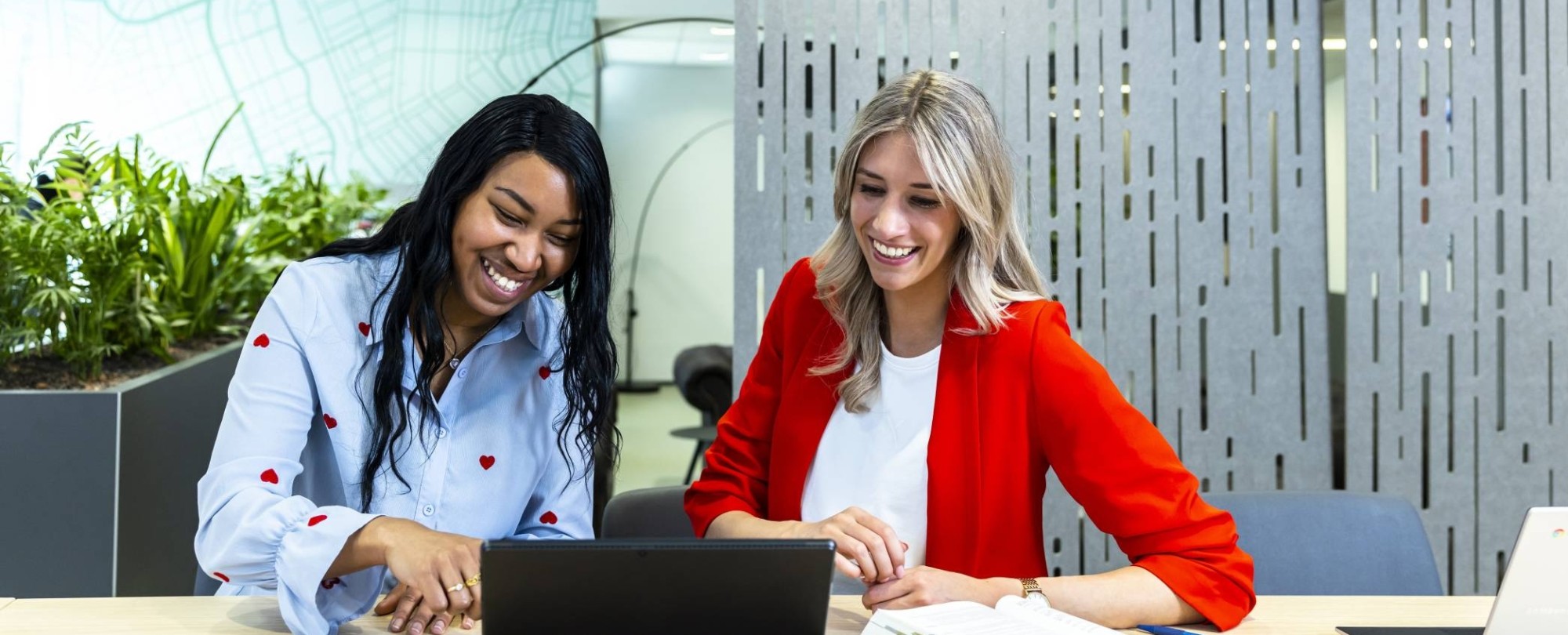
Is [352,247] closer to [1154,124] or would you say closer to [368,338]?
[368,338]

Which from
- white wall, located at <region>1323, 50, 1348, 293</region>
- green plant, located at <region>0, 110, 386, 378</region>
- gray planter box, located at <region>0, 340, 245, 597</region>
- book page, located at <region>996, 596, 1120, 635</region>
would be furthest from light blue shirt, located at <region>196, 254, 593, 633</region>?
white wall, located at <region>1323, 50, 1348, 293</region>

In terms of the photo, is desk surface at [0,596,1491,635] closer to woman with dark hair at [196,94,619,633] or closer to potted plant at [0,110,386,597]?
woman with dark hair at [196,94,619,633]

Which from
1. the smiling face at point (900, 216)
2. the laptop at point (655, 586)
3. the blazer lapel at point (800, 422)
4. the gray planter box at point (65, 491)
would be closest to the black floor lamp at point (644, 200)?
the gray planter box at point (65, 491)

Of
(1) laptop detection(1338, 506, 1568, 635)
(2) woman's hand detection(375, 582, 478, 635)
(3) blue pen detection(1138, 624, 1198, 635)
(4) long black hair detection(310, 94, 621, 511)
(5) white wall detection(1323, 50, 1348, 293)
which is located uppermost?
(5) white wall detection(1323, 50, 1348, 293)

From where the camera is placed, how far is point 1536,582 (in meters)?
1.34

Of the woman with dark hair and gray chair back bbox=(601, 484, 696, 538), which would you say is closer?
the woman with dark hair

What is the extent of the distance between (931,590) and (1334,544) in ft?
2.95

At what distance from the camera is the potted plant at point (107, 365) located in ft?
8.24

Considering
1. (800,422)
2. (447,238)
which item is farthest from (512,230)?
(800,422)

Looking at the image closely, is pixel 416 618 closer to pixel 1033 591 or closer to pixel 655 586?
pixel 655 586

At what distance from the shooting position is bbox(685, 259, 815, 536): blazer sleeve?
1.93 metres

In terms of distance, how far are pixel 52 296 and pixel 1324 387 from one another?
3097 millimetres

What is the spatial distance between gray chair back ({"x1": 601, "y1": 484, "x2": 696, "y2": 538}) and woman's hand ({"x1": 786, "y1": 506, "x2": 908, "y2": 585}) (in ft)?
1.97

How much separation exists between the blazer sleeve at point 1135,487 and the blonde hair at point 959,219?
0.45 feet
